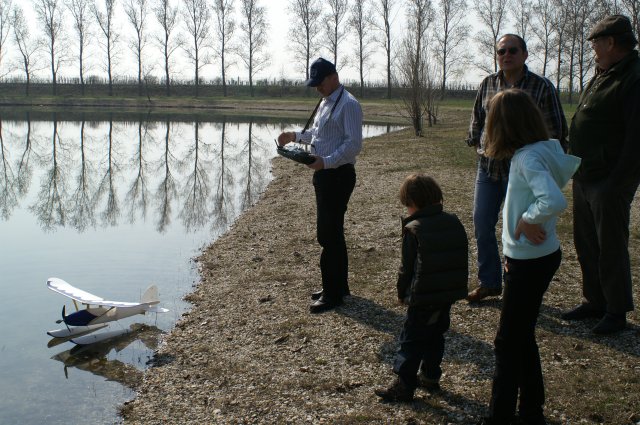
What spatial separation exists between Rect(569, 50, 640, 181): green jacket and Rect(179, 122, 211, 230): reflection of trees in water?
8858mm

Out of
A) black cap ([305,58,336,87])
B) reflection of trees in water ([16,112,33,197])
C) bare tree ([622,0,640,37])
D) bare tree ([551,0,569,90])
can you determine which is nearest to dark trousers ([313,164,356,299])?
black cap ([305,58,336,87])

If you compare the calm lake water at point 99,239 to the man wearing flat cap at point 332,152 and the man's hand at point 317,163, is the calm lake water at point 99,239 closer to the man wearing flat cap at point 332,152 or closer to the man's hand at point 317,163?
the man wearing flat cap at point 332,152

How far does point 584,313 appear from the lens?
566cm

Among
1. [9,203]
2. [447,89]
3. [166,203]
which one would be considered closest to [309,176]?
[166,203]

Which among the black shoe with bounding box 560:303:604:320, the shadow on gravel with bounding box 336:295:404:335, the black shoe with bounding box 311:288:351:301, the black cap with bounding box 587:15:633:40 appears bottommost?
the shadow on gravel with bounding box 336:295:404:335

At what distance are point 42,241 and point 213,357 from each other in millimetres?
6965

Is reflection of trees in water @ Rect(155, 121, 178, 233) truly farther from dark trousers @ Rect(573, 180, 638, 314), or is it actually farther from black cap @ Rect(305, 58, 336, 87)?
dark trousers @ Rect(573, 180, 638, 314)

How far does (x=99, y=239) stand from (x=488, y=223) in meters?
7.98

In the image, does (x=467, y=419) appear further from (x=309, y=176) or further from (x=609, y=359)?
(x=309, y=176)

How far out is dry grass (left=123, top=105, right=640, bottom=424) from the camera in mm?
4381

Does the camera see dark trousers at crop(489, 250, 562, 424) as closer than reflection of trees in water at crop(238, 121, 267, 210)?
Yes

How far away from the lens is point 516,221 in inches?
141

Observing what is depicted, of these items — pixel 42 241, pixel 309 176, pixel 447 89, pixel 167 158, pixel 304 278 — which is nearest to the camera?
pixel 304 278

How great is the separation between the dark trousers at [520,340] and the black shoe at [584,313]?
2049mm
